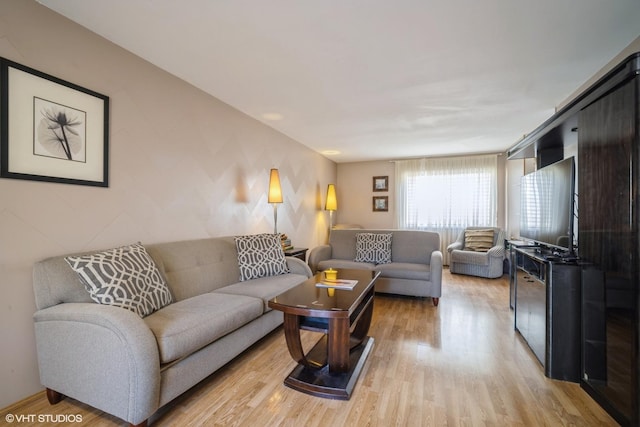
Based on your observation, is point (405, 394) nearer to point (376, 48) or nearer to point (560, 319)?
point (560, 319)

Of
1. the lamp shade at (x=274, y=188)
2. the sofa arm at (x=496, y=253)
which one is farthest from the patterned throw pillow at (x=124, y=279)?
the sofa arm at (x=496, y=253)

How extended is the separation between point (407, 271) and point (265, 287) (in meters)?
1.82

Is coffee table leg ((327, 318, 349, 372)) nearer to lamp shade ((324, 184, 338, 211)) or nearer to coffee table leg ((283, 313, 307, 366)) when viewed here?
coffee table leg ((283, 313, 307, 366))

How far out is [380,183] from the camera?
251 inches

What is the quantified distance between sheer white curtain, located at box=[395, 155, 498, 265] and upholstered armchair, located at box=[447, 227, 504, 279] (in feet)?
1.20

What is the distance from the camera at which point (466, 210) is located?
5.68m

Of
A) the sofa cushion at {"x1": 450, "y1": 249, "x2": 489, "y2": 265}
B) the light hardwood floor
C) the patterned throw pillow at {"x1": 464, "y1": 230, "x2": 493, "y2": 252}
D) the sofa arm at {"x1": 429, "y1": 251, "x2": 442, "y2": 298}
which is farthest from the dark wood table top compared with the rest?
the patterned throw pillow at {"x1": 464, "y1": 230, "x2": 493, "y2": 252}

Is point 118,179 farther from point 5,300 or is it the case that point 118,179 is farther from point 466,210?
point 466,210

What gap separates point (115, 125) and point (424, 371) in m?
2.80

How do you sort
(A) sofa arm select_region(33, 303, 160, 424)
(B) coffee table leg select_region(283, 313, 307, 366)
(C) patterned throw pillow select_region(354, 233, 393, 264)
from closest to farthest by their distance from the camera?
(A) sofa arm select_region(33, 303, 160, 424) < (B) coffee table leg select_region(283, 313, 307, 366) < (C) patterned throw pillow select_region(354, 233, 393, 264)

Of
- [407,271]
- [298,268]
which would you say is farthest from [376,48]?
[407,271]

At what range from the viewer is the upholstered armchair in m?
4.76

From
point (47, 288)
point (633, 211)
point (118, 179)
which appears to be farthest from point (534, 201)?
point (47, 288)

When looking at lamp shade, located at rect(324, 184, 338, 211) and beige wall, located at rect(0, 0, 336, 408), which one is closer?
beige wall, located at rect(0, 0, 336, 408)
